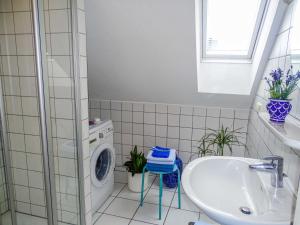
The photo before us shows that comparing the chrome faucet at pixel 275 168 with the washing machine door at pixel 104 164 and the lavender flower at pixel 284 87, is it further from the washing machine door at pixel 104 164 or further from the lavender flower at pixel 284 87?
the washing machine door at pixel 104 164

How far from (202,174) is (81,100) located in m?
0.95

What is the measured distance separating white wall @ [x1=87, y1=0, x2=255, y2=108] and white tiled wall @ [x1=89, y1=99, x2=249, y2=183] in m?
0.11

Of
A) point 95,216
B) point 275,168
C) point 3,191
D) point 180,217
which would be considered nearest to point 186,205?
point 180,217

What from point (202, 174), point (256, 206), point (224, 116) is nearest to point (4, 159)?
point (202, 174)

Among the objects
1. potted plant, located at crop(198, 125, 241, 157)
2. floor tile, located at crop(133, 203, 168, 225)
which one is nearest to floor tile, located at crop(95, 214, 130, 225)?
floor tile, located at crop(133, 203, 168, 225)

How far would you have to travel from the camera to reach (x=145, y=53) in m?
2.16

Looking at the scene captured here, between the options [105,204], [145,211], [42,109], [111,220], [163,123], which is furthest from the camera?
[163,123]

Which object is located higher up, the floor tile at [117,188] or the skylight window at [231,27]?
the skylight window at [231,27]

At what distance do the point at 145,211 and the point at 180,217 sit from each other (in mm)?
344

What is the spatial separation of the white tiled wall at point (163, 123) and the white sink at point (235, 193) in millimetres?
1365

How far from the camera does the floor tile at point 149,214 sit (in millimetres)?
2154

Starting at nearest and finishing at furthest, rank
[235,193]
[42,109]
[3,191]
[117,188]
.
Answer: [235,193], [42,109], [3,191], [117,188]

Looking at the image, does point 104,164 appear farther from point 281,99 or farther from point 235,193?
point 281,99

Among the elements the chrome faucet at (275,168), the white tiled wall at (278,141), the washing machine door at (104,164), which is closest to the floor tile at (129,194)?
the washing machine door at (104,164)
